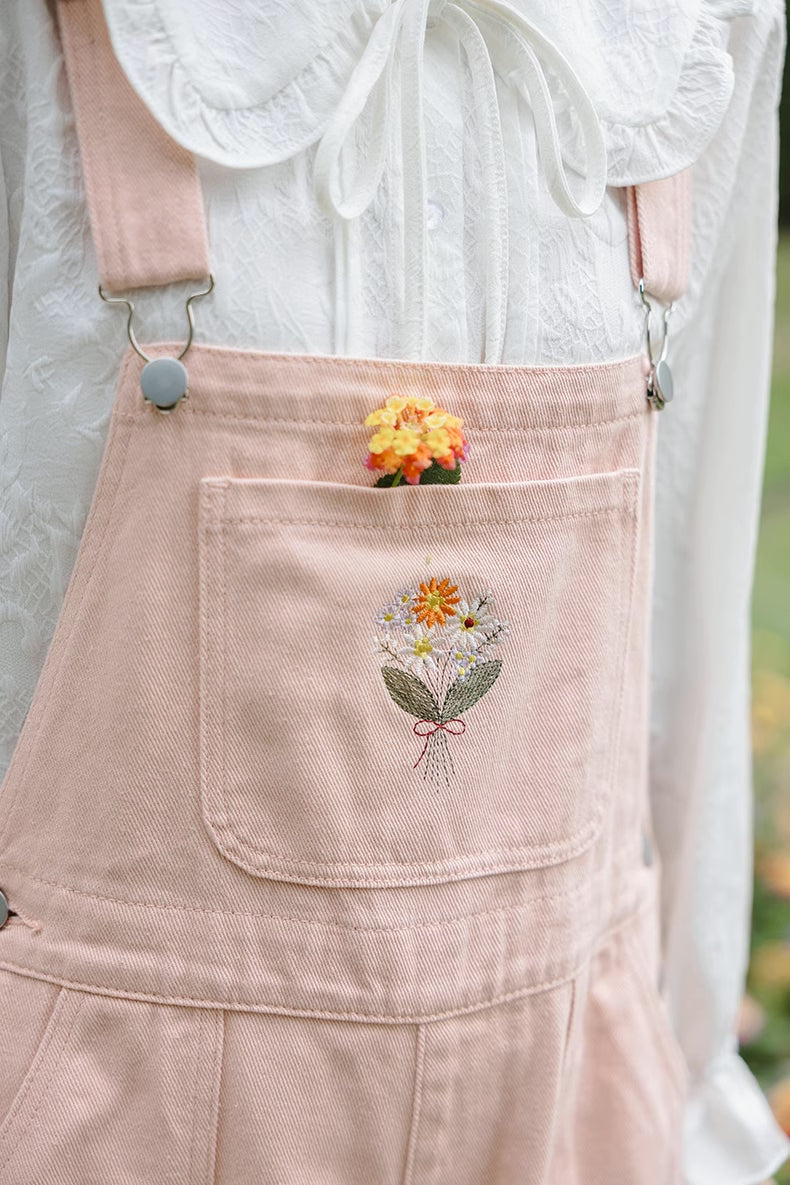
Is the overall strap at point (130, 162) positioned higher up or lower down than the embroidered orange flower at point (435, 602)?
higher up

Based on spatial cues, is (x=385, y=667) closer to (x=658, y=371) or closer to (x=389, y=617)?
(x=389, y=617)

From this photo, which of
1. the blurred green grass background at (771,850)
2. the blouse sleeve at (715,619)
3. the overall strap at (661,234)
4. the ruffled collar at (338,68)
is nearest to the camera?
the ruffled collar at (338,68)

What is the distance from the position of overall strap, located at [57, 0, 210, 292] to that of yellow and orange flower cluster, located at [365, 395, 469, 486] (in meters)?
0.12

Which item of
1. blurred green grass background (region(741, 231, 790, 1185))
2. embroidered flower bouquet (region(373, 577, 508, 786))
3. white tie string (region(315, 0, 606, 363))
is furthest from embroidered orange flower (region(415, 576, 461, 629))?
blurred green grass background (region(741, 231, 790, 1185))

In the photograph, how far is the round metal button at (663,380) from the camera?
71 centimetres

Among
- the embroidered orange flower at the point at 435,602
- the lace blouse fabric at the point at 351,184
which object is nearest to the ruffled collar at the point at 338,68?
the lace blouse fabric at the point at 351,184

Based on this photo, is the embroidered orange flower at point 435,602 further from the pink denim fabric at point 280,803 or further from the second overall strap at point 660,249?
the second overall strap at point 660,249

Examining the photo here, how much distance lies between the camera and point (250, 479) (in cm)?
58

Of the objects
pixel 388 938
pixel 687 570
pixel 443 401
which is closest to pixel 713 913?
pixel 687 570

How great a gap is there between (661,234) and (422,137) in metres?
0.18

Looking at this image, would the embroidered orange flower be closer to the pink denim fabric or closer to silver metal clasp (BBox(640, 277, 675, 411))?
the pink denim fabric

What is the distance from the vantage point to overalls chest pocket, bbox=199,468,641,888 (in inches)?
23.0

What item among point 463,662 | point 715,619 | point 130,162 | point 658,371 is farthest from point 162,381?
point 715,619

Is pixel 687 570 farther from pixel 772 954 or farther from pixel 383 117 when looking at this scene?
pixel 772 954
